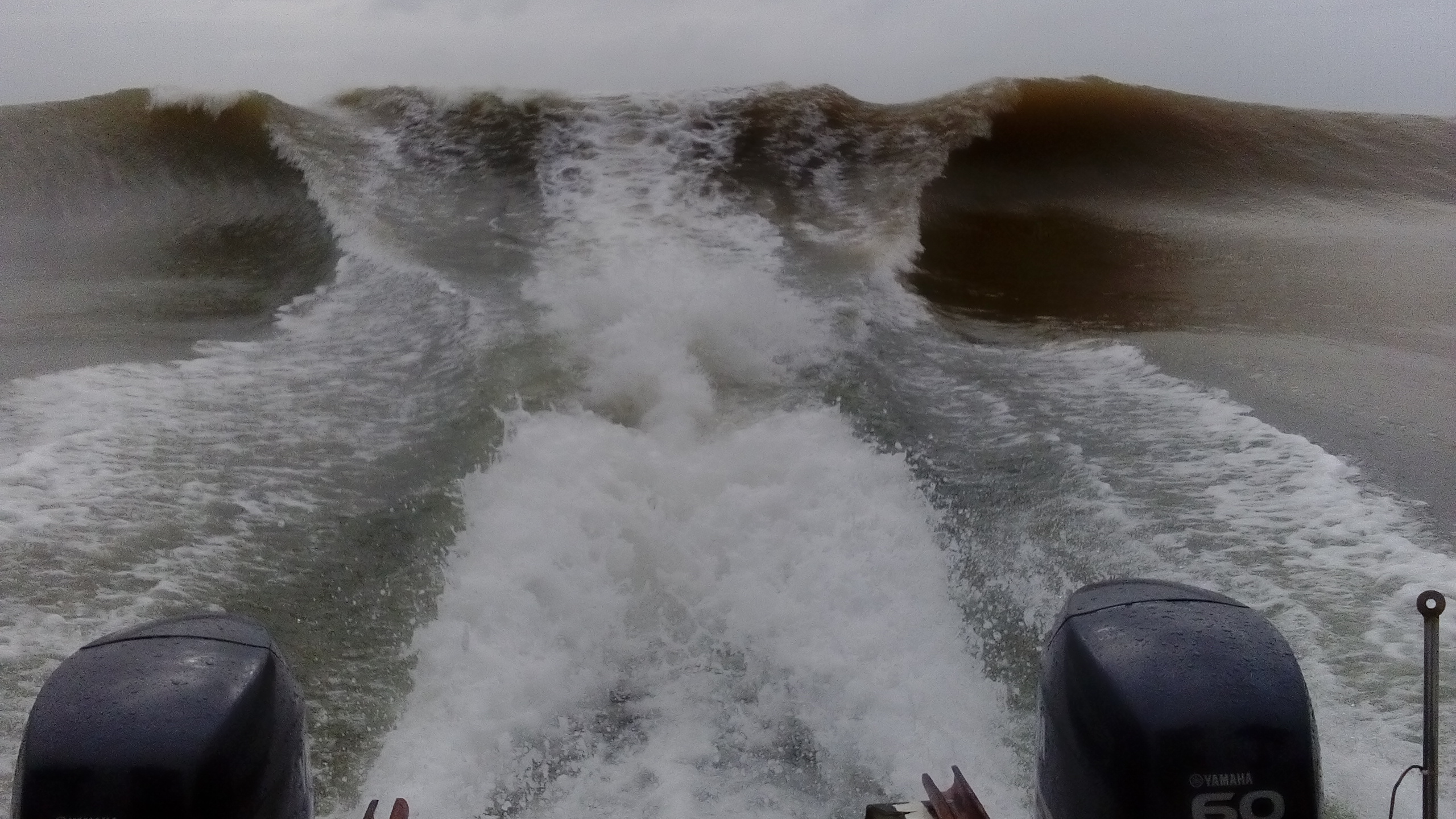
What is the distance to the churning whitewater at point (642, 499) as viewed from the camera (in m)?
3.02

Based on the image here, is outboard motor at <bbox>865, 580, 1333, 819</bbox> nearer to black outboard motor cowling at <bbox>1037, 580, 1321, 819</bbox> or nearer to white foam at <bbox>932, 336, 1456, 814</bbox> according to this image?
black outboard motor cowling at <bbox>1037, 580, 1321, 819</bbox>

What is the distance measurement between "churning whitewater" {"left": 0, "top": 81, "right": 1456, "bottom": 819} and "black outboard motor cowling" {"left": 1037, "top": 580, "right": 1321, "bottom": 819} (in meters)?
1.28

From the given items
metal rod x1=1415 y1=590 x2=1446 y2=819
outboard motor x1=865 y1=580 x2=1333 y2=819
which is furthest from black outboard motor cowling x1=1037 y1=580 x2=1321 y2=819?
metal rod x1=1415 y1=590 x2=1446 y2=819

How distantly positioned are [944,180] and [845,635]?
6.90m

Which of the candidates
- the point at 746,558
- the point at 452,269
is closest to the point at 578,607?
the point at 746,558

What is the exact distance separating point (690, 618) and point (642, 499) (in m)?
0.71

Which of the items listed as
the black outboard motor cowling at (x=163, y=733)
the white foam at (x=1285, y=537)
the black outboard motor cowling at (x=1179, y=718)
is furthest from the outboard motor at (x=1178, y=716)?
the white foam at (x=1285, y=537)

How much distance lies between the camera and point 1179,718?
1.49 m

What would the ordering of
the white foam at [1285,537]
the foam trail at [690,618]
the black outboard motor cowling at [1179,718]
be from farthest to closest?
the foam trail at [690,618] → the white foam at [1285,537] → the black outboard motor cowling at [1179,718]

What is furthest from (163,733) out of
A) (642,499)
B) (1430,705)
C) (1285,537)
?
(1285,537)

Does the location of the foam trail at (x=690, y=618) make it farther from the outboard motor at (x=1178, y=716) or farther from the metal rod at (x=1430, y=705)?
the metal rod at (x=1430, y=705)

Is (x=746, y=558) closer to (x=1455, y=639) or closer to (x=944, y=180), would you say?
(x=1455, y=639)

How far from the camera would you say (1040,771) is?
1.77 meters

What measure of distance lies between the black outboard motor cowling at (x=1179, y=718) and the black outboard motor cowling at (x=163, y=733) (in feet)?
3.95
